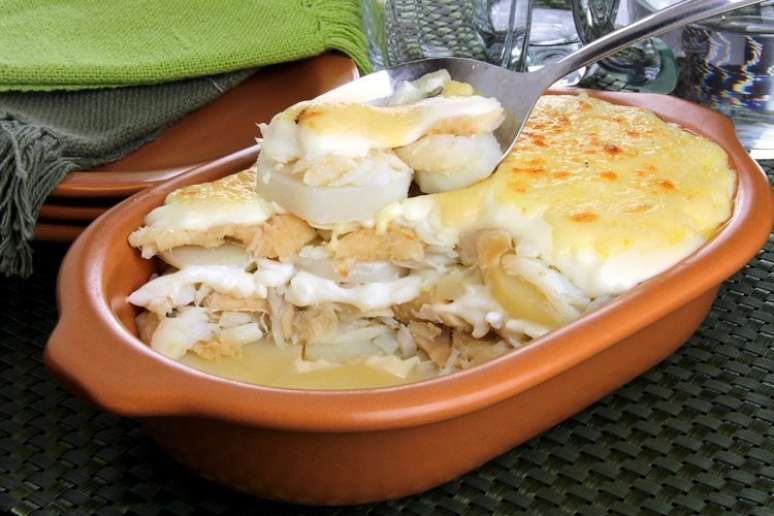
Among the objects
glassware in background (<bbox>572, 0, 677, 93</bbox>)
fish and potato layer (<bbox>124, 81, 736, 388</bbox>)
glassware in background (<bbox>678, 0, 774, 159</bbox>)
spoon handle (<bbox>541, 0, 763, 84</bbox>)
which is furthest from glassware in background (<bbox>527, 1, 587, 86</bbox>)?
fish and potato layer (<bbox>124, 81, 736, 388</bbox>)

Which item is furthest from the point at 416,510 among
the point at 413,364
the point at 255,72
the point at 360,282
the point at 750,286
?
the point at 255,72

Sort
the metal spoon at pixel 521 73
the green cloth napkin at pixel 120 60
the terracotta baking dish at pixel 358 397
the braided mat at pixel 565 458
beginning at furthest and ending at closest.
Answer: the green cloth napkin at pixel 120 60, the metal spoon at pixel 521 73, the braided mat at pixel 565 458, the terracotta baking dish at pixel 358 397

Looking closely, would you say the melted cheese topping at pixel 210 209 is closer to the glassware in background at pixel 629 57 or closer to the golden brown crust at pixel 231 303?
the golden brown crust at pixel 231 303

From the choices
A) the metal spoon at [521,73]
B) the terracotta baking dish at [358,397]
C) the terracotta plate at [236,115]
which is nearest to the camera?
the terracotta baking dish at [358,397]

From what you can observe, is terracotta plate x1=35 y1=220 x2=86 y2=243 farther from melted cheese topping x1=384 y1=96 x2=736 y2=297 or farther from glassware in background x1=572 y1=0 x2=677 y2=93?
glassware in background x1=572 y1=0 x2=677 y2=93

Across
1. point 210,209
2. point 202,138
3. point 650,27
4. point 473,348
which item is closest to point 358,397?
point 473,348

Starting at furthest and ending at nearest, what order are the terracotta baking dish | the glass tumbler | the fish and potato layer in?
the glass tumbler
the fish and potato layer
the terracotta baking dish

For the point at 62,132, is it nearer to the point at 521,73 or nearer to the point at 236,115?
the point at 236,115

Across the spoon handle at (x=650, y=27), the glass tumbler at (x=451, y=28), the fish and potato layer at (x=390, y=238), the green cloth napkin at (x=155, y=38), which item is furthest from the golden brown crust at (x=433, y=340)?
the glass tumbler at (x=451, y=28)
